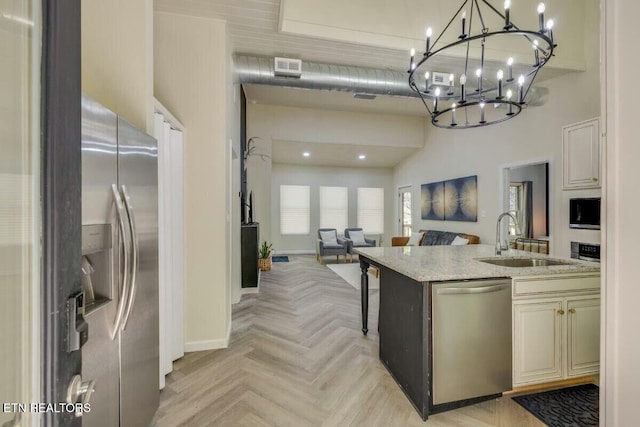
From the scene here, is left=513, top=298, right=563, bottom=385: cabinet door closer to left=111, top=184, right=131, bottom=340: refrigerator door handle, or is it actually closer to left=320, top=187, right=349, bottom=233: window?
left=111, top=184, right=131, bottom=340: refrigerator door handle

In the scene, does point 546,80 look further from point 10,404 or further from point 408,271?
point 10,404

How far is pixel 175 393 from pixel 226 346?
0.73 meters

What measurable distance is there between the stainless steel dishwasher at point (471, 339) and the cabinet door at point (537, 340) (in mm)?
80

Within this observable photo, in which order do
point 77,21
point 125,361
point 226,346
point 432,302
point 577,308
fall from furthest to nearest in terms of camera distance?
point 226,346 < point 577,308 < point 432,302 < point 125,361 < point 77,21

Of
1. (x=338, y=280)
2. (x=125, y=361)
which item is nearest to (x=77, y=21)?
(x=125, y=361)

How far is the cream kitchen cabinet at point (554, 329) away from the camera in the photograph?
2.03 meters

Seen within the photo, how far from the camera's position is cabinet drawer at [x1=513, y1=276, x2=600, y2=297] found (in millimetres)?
2023

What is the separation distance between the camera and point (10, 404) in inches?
20.9

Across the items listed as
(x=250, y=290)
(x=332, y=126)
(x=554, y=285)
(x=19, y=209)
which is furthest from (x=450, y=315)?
(x=332, y=126)

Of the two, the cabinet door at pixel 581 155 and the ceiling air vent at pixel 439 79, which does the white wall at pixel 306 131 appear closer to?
the ceiling air vent at pixel 439 79

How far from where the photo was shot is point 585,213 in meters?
3.57

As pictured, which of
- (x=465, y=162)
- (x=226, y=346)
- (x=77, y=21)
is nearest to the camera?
(x=77, y=21)

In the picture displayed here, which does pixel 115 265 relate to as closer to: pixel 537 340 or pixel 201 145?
pixel 201 145

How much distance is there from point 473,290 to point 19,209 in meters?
2.17
